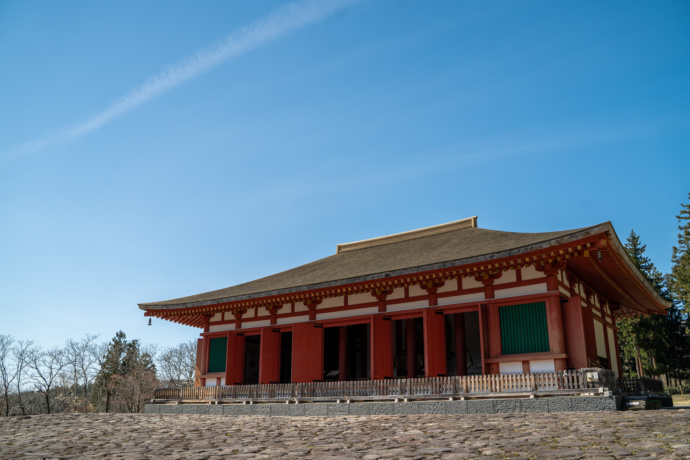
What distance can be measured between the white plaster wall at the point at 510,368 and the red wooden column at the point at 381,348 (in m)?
3.51

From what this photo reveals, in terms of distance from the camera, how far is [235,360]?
20172mm

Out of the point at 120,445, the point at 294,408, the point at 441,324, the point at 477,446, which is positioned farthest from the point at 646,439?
the point at 294,408

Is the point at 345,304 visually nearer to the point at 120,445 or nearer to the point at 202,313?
the point at 202,313

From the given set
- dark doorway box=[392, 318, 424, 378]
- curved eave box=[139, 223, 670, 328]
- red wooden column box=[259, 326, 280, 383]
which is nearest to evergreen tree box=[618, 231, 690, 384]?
curved eave box=[139, 223, 670, 328]

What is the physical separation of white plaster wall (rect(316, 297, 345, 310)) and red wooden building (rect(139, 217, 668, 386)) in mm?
36

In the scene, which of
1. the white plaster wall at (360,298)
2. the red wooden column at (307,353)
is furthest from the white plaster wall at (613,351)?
the red wooden column at (307,353)

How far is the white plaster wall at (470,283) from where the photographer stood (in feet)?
50.4

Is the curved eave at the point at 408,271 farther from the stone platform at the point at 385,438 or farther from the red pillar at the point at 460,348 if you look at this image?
the stone platform at the point at 385,438

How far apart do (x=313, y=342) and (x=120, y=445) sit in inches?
324

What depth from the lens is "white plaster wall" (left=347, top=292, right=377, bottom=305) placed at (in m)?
17.4

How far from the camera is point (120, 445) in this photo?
10695 mm

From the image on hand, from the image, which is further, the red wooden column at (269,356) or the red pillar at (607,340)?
the red wooden column at (269,356)

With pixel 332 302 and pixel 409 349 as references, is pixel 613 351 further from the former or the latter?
pixel 332 302

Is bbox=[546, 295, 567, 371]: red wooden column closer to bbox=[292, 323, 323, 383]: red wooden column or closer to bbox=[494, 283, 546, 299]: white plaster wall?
bbox=[494, 283, 546, 299]: white plaster wall
